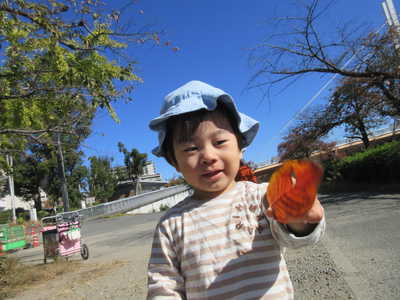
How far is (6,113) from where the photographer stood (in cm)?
514

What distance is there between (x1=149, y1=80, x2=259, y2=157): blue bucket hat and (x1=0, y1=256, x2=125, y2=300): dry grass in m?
4.62

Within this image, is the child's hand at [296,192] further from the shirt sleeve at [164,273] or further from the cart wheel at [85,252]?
the cart wheel at [85,252]

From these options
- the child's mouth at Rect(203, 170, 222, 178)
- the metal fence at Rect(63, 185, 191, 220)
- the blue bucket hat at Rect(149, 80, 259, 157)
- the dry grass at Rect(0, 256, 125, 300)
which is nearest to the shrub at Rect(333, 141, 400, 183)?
the dry grass at Rect(0, 256, 125, 300)

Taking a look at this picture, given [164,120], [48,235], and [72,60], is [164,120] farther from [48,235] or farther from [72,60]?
[48,235]

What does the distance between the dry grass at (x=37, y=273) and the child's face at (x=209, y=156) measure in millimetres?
4674

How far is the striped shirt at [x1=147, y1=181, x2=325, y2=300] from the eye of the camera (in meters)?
1.30

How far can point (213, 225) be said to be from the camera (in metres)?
1.41

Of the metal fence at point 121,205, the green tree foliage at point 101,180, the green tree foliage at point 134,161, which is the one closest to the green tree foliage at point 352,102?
the metal fence at point 121,205

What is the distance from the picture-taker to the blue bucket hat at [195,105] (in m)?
1.42

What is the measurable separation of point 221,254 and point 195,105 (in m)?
0.68

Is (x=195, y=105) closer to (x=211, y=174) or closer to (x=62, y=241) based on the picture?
(x=211, y=174)

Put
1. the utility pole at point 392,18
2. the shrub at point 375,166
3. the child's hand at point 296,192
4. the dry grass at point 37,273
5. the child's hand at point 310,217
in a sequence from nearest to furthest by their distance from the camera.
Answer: the child's hand at point 296,192, the child's hand at point 310,217, the dry grass at point 37,273, the utility pole at point 392,18, the shrub at point 375,166

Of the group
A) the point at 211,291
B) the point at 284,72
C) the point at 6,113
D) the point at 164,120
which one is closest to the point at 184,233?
the point at 211,291

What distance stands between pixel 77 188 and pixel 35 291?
3794 centimetres
